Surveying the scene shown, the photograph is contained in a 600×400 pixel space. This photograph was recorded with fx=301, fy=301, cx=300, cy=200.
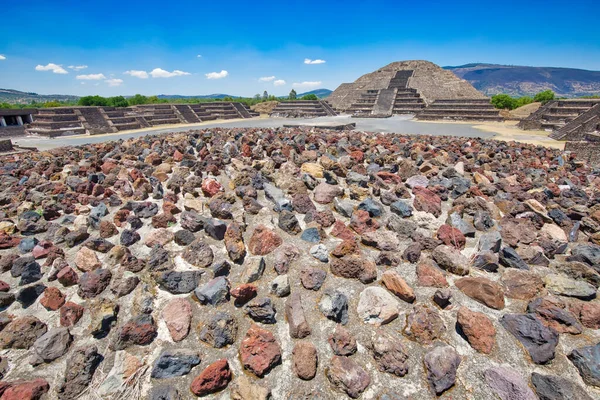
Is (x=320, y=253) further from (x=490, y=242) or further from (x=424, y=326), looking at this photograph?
(x=490, y=242)

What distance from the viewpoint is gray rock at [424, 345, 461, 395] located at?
3.00 meters

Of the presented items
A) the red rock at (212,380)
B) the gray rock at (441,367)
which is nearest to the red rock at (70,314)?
the red rock at (212,380)

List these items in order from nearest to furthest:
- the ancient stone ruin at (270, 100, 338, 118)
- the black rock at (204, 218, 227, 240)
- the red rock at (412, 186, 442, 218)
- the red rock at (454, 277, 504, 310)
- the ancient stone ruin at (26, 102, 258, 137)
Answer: the red rock at (454, 277, 504, 310) → the black rock at (204, 218, 227, 240) → the red rock at (412, 186, 442, 218) → the ancient stone ruin at (26, 102, 258, 137) → the ancient stone ruin at (270, 100, 338, 118)

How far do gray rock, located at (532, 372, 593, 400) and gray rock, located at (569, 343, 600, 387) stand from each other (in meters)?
0.16

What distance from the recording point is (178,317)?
376cm

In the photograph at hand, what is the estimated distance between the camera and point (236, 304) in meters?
3.90

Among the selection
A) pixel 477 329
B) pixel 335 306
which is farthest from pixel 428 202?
pixel 335 306

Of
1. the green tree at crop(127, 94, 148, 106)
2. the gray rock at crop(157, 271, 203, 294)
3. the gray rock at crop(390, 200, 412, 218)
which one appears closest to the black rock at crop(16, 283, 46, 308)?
the gray rock at crop(157, 271, 203, 294)

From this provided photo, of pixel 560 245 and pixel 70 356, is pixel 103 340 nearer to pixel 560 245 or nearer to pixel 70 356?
pixel 70 356

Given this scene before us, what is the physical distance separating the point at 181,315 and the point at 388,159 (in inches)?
271

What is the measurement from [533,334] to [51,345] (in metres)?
5.49

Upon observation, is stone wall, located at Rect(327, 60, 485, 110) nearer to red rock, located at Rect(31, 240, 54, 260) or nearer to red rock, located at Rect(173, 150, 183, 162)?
red rock, located at Rect(173, 150, 183, 162)

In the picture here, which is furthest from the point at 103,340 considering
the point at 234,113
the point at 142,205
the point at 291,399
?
the point at 234,113

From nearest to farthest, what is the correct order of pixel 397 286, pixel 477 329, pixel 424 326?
pixel 477 329 < pixel 424 326 < pixel 397 286
